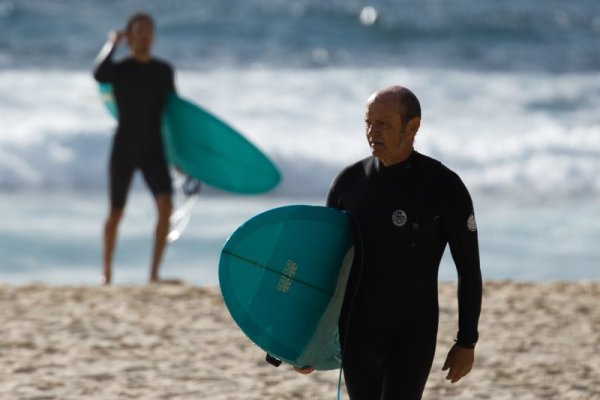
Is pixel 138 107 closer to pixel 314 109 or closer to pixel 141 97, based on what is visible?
pixel 141 97

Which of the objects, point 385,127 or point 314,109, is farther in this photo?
point 314,109

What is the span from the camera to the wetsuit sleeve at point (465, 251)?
310 centimetres

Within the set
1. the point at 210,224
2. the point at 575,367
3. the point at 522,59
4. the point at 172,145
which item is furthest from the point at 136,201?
the point at 522,59

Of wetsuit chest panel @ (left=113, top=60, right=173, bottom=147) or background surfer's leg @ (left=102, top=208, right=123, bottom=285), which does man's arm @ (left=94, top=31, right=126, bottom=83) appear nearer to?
wetsuit chest panel @ (left=113, top=60, right=173, bottom=147)

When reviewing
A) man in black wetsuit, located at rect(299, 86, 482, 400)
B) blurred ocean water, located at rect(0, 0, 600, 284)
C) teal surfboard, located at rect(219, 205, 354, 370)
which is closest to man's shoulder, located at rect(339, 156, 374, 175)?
man in black wetsuit, located at rect(299, 86, 482, 400)

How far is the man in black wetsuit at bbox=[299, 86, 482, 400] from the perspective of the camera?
10.2 ft

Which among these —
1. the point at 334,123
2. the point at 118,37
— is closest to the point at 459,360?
the point at 118,37

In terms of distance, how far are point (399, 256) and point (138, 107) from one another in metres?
4.65

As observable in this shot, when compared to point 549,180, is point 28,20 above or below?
above

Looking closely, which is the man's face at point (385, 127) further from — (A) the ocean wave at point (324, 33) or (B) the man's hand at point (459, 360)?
(A) the ocean wave at point (324, 33)

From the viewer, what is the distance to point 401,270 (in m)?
3.14

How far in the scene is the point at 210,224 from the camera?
33.5ft

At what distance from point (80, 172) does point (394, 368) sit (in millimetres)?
10867

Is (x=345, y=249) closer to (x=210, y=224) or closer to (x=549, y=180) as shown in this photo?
(x=210, y=224)
